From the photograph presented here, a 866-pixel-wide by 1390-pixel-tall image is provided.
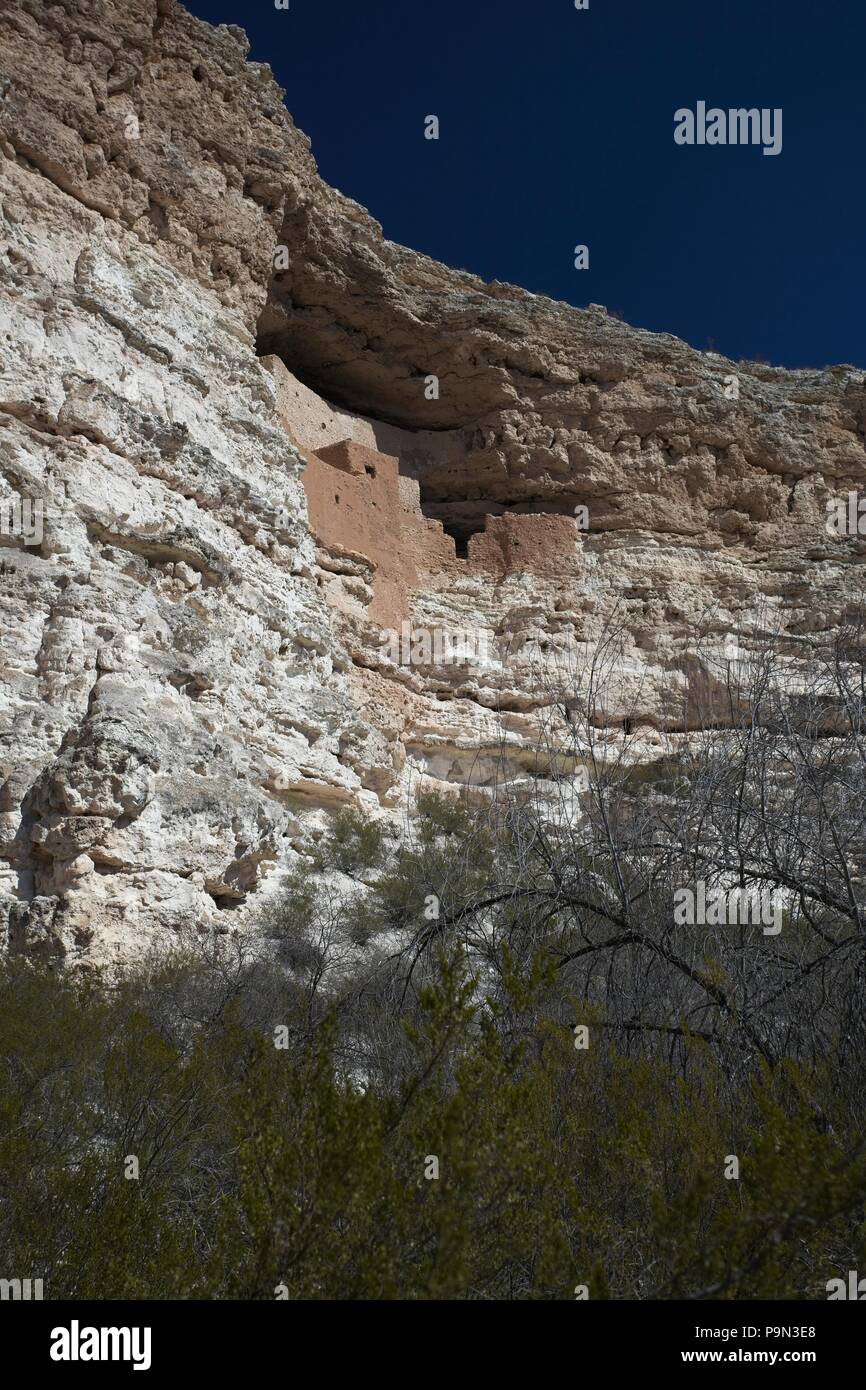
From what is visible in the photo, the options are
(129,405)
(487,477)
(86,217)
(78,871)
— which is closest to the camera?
(78,871)

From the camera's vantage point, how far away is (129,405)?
8.95 meters

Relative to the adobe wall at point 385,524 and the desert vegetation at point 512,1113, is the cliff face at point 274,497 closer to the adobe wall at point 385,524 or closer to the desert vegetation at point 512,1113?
the adobe wall at point 385,524

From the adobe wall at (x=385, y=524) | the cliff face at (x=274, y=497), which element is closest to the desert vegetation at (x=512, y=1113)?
the cliff face at (x=274, y=497)

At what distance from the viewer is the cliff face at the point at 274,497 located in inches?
279

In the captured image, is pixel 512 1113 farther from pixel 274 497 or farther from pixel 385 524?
pixel 385 524

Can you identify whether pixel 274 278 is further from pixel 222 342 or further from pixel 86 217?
pixel 86 217

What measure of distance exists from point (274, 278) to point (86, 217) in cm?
398

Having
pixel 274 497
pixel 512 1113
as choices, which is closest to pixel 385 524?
pixel 274 497

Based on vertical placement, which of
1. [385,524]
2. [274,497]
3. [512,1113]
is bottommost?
[512,1113]

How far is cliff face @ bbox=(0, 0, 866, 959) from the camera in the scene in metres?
7.08

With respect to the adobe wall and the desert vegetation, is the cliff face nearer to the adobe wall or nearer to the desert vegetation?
the adobe wall

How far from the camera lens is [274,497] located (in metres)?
10.8

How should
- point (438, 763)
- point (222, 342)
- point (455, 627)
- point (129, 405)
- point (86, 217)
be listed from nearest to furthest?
point (129, 405), point (86, 217), point (222, 342), point (438, 763), point (455, 627)
